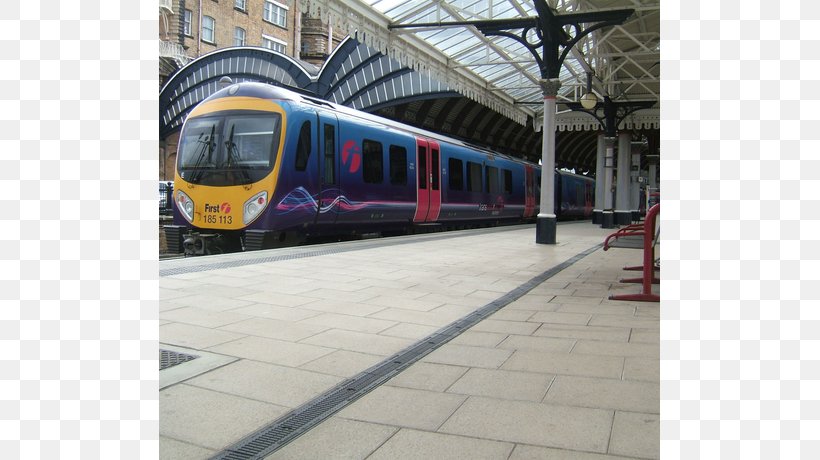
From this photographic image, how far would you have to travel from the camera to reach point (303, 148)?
10.9m

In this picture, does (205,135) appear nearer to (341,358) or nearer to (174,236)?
(174,236)

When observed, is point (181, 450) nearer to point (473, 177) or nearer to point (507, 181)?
point (473, 177)

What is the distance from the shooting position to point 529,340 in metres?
4.50

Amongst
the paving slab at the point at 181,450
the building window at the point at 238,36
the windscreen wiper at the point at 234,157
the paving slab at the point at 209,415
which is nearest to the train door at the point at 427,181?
the windscreen wiper at the point at 234,157

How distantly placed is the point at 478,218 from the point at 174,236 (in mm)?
11002

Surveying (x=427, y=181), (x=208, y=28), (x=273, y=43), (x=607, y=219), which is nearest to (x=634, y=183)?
(x=607, y=219)

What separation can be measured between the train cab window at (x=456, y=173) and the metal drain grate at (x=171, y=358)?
45.7ft

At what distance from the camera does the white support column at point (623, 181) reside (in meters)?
26.8

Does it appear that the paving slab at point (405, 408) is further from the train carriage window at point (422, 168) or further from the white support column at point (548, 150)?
the train carriage window at point (422, 168)

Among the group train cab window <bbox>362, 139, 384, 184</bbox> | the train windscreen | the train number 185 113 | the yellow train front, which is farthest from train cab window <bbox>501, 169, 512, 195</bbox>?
the train number 185 113

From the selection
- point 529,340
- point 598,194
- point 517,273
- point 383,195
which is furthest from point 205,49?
point 529,340

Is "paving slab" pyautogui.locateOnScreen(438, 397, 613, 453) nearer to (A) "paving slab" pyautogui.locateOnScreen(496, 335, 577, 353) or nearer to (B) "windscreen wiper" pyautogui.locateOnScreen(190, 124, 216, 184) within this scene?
(A) "paving slab" pyautogui.locateOnScreen(496, 335, 577, 353)

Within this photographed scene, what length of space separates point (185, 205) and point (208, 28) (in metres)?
35.0

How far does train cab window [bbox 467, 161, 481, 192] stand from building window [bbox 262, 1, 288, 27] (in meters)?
33.1
